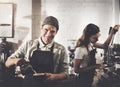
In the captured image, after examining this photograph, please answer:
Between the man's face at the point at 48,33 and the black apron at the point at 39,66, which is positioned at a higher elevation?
the man's face at the point at 48,33

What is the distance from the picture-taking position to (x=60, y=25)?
2141 millimetres

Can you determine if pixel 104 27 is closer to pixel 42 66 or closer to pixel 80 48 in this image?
pixel 80 48

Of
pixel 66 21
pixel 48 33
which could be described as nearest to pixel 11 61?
pixel 48 33

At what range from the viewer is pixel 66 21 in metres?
2.16

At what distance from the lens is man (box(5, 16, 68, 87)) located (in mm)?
2078

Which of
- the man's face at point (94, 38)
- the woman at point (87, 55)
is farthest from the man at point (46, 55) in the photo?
the man's face at point (94, 38)

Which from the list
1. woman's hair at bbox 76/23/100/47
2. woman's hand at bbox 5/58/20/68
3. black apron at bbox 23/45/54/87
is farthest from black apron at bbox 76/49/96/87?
woman's hand at bbox 5/58/20/68

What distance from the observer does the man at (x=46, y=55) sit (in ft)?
6.82

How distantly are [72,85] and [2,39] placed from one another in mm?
794

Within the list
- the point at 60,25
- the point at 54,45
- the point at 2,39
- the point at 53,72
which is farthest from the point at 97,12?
the point at 2,39

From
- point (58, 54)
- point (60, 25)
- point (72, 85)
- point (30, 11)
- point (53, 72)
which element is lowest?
point (72, 85)

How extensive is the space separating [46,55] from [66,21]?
0.38 meters

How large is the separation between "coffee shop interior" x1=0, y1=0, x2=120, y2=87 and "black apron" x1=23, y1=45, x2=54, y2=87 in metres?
0.16

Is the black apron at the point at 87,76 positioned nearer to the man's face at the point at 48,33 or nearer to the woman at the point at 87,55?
the woman at the point at 87,55
